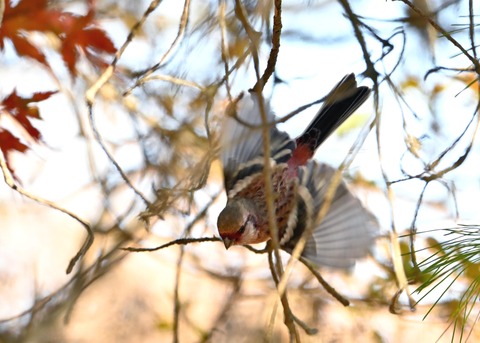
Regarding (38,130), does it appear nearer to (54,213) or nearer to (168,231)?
(168,231)

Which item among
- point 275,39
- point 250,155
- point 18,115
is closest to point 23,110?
point 18,115

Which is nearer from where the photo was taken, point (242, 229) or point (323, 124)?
point (242, 229)

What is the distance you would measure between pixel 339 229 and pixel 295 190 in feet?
0.38

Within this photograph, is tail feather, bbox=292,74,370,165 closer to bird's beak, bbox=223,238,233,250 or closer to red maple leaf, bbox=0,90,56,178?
bird's beak, bbox=223,238,233,250

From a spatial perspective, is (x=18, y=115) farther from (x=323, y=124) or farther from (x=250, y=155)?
(x=323, y=124)

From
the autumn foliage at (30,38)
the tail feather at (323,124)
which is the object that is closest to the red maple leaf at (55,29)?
the autumn foliage at (30,38)

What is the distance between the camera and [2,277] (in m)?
1.85

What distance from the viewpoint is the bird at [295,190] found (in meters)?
1.08

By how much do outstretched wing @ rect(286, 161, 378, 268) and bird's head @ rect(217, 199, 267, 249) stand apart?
7 centimetres

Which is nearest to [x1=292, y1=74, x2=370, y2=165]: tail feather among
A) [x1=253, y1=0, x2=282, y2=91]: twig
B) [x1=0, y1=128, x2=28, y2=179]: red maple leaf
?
[x1=253, y1=0, x2=282, y2=91]: twig

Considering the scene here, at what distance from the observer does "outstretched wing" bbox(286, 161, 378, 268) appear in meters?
1.06

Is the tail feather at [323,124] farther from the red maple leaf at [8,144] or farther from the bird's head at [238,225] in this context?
the red maple leaf at [8,144]

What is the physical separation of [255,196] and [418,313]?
1.78 feet

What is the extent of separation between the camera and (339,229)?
1.10 metres
